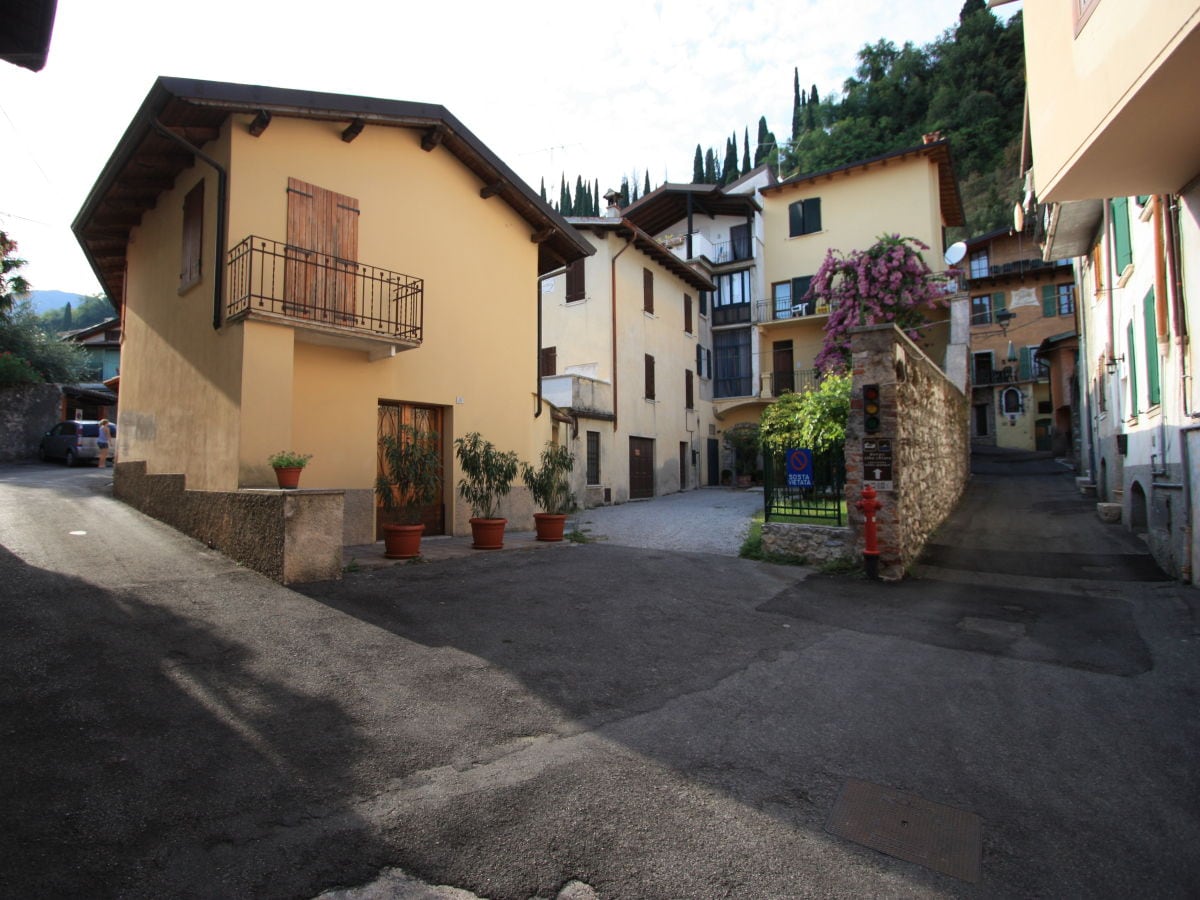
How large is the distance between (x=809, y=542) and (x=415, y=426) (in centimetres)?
660

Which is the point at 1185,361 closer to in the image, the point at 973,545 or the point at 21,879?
the point at 973,545

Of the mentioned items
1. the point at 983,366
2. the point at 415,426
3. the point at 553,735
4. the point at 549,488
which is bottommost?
the point at 553,735

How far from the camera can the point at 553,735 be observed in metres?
3.74

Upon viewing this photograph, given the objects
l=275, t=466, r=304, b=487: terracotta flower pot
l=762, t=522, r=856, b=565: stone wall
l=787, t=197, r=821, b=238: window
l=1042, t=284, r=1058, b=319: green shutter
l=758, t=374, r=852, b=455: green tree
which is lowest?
l=762, t=522, r=856, b=565: stone wall

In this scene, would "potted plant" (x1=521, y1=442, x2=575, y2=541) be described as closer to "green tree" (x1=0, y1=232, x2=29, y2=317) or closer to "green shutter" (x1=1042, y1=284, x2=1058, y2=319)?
"green tree" (x1=0, y1=232, x2=29, y2=317)

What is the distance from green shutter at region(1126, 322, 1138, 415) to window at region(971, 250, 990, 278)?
30.0 metres

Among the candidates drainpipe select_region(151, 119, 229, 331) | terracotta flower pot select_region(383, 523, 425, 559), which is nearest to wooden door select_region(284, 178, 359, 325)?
drainpipe select_region(151, 119, 229, 331)

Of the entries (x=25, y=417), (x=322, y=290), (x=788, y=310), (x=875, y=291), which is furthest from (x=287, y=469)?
(x=788, y=310)

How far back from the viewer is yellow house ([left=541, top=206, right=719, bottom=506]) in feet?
61.8

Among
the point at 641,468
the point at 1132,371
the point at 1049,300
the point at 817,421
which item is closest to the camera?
the point at 1132,371

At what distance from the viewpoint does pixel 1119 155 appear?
6.42m

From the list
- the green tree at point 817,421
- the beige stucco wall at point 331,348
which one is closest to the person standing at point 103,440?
the beige stucco wall at point 331,348

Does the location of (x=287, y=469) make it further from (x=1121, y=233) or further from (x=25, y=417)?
(x=25, y=417)

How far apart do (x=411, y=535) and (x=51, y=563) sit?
3.65 m
